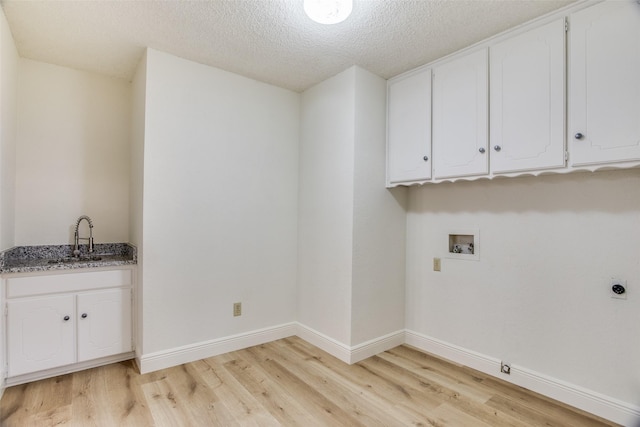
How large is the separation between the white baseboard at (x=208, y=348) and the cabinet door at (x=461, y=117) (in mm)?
2037

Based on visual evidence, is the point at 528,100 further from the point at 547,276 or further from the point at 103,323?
the point at 103,323

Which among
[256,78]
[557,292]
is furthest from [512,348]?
[256,78]

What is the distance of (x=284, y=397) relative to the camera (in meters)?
2.15

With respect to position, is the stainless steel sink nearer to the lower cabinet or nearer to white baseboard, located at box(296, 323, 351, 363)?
the lower cabinet

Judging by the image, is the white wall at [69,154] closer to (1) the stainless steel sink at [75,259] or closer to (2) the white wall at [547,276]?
(1) the stainless steel sink at [75,259]

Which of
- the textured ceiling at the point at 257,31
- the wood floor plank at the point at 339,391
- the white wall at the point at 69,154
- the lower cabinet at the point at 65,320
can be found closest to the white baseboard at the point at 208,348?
the wood floor plank at the point at 339,391

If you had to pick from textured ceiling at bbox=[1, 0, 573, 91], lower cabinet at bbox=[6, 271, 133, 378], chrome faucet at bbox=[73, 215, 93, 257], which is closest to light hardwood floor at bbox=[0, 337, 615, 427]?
lower cabinet at bbox=[6, 271, 133, 378]

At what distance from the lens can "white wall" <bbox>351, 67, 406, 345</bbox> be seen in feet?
8.87

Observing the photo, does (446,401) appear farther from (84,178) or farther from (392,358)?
(84,178)

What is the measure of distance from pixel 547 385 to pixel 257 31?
Result: 119 inches

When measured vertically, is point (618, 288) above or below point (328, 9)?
below

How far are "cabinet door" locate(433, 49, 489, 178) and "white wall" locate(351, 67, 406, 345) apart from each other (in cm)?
49

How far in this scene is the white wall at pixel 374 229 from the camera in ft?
8.87

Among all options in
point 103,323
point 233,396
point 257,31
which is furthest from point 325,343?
point 257,31
